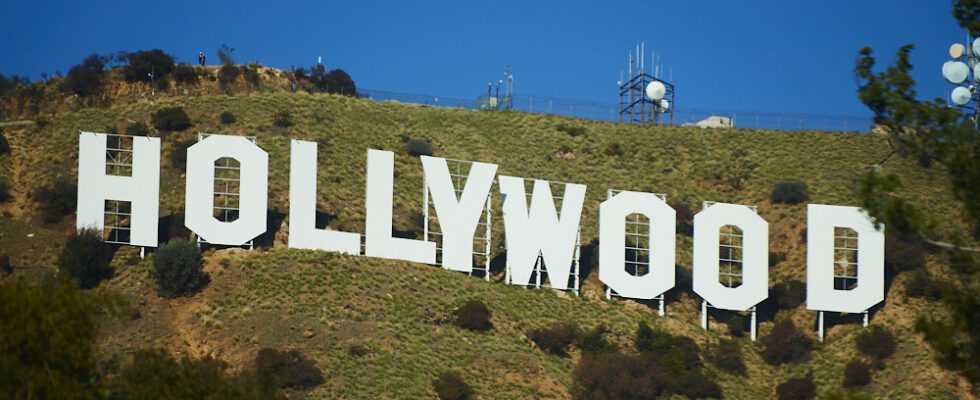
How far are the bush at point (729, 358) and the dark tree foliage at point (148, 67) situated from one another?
119 ft

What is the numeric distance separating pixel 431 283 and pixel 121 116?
23.9 metres

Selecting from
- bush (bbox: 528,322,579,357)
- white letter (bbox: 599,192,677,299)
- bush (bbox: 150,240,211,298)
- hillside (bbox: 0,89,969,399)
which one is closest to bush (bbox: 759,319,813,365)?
hillside (bbox: 0,89,969,399)

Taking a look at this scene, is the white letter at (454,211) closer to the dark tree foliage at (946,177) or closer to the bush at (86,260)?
the bush at (86,260)

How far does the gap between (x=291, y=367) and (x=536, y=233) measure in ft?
47.3

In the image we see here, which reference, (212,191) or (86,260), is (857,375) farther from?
(86,260)

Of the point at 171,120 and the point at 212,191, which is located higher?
the point at 171,120

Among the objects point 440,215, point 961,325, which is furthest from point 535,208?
point 961,325

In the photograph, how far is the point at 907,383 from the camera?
55000 millimetres

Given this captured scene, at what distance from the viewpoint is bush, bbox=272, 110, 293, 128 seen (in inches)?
2918

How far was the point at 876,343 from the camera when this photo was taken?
191 feet

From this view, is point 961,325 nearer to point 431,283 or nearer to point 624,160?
point 431,283

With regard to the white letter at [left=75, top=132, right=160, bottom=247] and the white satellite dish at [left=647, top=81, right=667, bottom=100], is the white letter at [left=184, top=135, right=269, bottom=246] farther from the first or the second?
the white satellite dish at [left=647, top=81, right=667, bottom=100]

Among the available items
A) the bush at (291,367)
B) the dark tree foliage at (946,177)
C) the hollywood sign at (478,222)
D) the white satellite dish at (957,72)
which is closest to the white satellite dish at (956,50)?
the white satellite dish at (957,72)

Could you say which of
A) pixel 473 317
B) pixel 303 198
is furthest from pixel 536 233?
pixel 303 198
